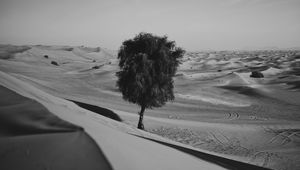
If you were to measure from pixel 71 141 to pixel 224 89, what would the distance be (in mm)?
30806

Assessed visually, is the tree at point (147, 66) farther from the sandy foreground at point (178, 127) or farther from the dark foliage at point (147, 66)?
the sandy foreground at point (178, 127)

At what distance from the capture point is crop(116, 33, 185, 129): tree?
45.6 feet

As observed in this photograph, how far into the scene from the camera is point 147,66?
1388cm

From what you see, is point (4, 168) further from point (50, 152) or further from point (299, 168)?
point (299, 168)

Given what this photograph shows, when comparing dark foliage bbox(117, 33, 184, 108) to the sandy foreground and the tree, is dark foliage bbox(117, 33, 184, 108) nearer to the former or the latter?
the tree

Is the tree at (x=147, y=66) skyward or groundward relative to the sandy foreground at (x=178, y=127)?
skyward

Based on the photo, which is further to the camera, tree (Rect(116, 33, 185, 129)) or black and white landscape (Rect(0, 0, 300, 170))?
tree (Rect(116, 33, 185, 129))

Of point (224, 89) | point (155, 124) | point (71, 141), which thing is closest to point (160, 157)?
point (71, 141)

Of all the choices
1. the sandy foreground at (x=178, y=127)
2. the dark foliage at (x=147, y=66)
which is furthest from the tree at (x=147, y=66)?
the sandy foreground at (x=178, y=127)

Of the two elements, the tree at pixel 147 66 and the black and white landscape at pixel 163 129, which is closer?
the black and white landscape at pixel 163 129

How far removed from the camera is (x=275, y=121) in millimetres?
17531

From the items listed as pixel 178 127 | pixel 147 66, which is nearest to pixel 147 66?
pixel 147 66

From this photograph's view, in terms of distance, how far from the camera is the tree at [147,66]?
45.6 feet

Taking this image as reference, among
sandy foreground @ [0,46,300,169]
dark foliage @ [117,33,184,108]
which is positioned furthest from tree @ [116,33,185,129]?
sandy foreground @ [0,46,300,169]
